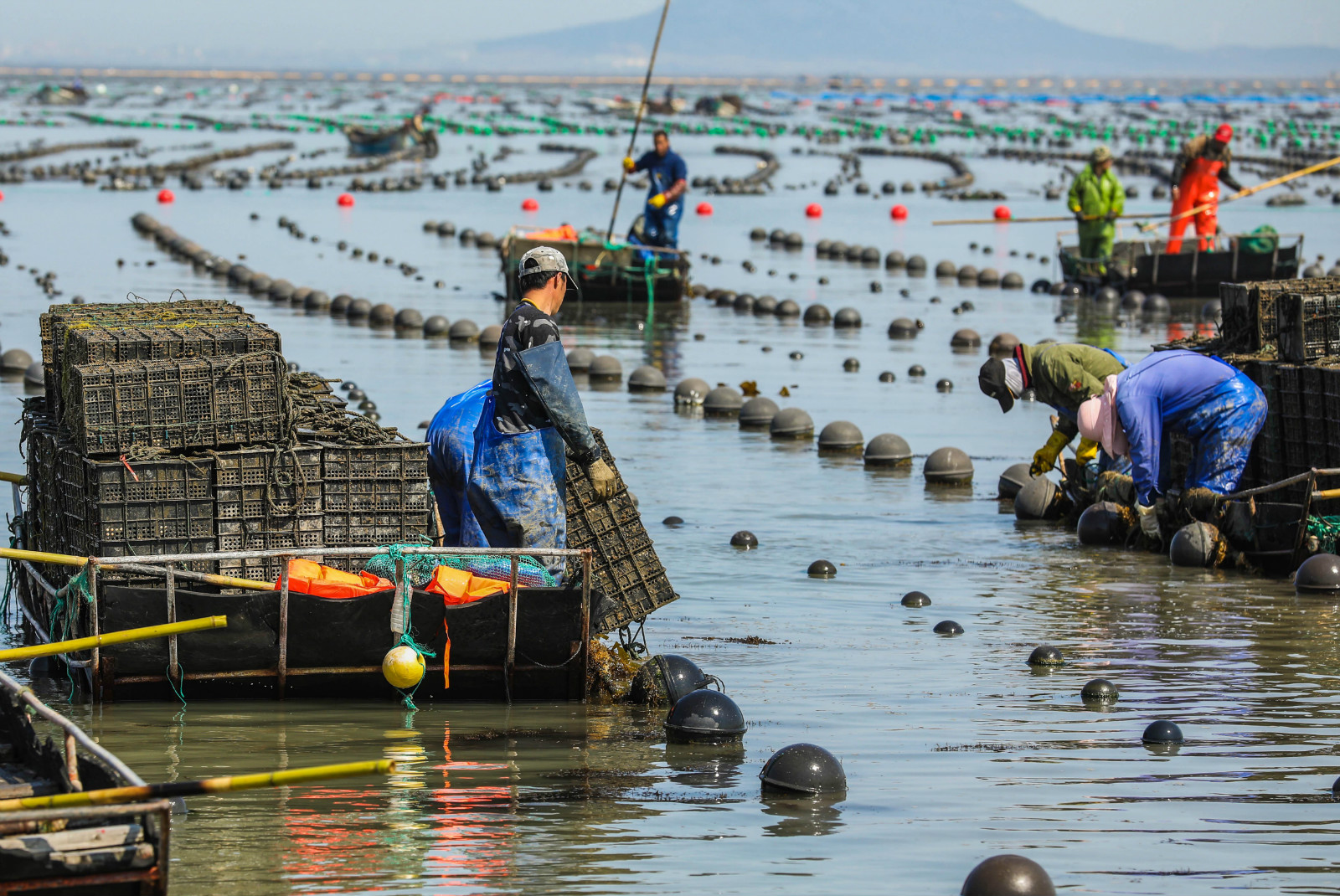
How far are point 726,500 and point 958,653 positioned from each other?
4.74 metres

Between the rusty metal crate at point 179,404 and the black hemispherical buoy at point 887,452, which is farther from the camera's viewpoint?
the black hemispherical buoy at point 887,452

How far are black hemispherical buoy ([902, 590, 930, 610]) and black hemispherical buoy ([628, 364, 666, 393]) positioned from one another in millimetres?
9411

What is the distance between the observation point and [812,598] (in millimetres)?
11273

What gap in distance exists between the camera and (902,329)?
25812 millimetres

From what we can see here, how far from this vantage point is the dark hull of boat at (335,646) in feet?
27.3

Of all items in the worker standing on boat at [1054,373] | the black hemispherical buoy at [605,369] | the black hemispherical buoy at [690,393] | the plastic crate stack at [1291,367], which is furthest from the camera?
the black hemispherical buoy at [605,369]

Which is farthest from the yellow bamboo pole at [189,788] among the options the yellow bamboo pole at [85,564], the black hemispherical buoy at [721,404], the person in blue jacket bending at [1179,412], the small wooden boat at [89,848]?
the black hemispherical buoy at [721,404]

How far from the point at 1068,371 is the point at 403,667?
5.70m

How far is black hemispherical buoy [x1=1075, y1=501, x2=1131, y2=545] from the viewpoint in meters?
12.9

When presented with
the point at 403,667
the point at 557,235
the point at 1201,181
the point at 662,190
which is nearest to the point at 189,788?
the point at 403,667

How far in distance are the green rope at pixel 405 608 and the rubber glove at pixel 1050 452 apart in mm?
5743

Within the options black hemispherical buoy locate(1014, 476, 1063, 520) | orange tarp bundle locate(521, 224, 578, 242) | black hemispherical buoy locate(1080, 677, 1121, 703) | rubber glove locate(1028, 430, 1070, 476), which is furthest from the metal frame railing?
orange tarp bundle locate(521, 224, 578, 242)

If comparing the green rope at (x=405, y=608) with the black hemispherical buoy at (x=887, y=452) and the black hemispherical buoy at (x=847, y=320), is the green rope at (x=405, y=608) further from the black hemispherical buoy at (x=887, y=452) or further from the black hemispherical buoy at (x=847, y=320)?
the black hemispherical buoy at (x=847, y=320)

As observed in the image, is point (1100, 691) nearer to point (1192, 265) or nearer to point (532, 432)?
point (532, 432)
